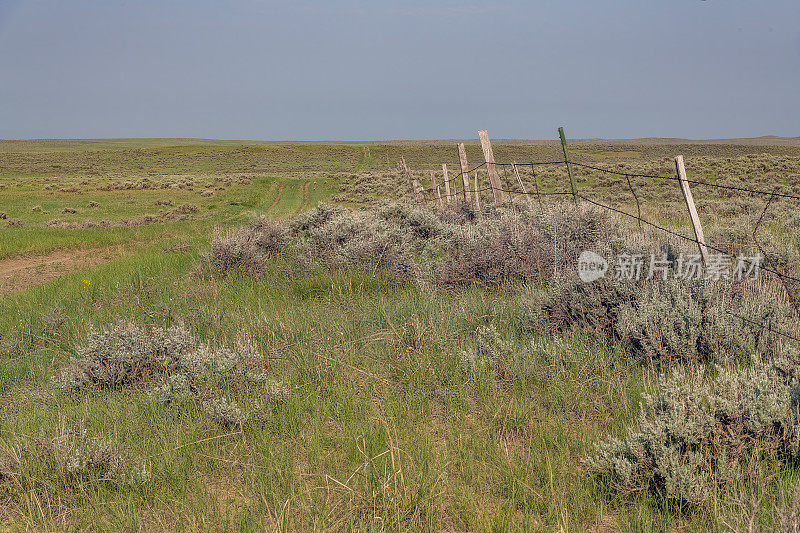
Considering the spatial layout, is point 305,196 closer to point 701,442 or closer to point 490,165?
point 490,165

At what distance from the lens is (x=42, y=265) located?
12.5m

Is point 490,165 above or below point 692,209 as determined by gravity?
above

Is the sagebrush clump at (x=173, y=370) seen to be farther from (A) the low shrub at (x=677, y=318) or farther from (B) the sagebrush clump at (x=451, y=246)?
(B) the sagebrush clump at (x=451, y=246)

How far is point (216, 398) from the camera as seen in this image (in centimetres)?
405

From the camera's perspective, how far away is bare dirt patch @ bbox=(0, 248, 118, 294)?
35.9 feet

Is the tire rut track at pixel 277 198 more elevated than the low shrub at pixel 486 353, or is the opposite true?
the tire rut track at pixel 277 198

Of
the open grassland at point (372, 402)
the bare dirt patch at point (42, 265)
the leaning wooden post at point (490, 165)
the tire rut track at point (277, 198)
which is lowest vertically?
the bare dirt patch at point (42, 265)

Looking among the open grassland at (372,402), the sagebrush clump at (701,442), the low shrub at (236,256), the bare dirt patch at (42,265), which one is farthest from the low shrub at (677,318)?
the bare dirt patch at (42,265)

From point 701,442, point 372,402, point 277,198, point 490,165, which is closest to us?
point 701,442

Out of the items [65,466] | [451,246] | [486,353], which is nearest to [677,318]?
[486,353]

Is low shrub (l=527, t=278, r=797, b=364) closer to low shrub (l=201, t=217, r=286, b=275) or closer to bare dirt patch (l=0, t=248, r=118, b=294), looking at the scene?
low shrub (l=201, t=217, r=286, b=275)

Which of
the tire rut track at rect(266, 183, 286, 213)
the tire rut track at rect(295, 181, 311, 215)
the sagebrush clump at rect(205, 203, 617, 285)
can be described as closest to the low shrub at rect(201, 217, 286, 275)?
the sagebrush clump at rect(205, 203, 617, 285)

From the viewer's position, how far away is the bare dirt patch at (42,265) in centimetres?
1095

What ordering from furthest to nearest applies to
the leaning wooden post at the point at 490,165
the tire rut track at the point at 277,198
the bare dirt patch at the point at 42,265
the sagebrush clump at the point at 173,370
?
the tire rut track at the point at 277,198 → the leaning wooden post at the point at 490,165 → the bare dirt patch at the point at 42,265 → the sagebrush clump at the point at 173,370
